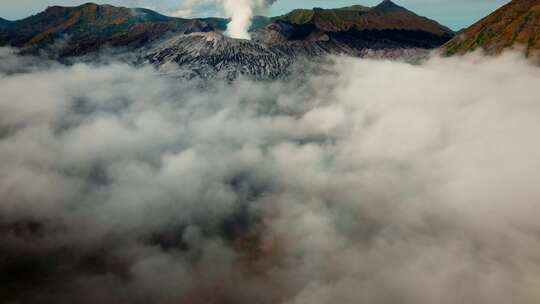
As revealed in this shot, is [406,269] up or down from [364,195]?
down

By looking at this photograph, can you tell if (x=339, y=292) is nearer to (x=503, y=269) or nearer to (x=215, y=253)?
(x=215, y=253)

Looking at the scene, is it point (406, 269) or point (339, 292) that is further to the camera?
point (406, 269)

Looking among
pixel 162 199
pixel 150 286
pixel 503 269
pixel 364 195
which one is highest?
pixel 162 199

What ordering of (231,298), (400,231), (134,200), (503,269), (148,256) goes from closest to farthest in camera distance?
1. (231,298)
2. (503,269)
3. (148,256)
4. (400,231)
5. (134,200)

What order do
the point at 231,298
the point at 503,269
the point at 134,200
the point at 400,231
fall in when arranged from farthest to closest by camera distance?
the point at 134,200, the point at 400,231, the point at 503,269, the point at 231,298

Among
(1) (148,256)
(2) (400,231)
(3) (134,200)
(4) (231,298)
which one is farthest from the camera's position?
(3) (134,200)

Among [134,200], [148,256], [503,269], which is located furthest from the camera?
[134,200]

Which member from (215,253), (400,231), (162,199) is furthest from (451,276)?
(162,199)

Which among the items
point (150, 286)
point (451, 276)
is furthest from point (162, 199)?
point (451, 276)

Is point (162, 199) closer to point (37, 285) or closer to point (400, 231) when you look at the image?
point (37, 285)
